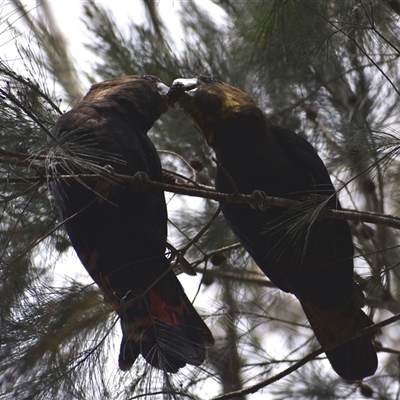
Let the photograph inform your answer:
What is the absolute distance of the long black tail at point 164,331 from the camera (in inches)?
86.4

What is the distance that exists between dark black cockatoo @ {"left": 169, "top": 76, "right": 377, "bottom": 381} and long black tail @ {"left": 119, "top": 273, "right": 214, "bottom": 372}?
446mm

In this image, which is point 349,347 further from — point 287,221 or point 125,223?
point 125,223

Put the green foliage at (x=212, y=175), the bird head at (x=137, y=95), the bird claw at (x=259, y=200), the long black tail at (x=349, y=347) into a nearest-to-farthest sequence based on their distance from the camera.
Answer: the green foliage at (x=212, y=175)
the bird claw at (x=259, y=200)
the long black tail at (x=349, y=347)
the bird head at (x=137, y=95)

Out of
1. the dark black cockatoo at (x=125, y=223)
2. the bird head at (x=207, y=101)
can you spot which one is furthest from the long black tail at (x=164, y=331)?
the bird head at (x=207, y=101)

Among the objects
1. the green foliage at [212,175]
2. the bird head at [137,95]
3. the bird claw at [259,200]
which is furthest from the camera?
the bird head at [137,95]

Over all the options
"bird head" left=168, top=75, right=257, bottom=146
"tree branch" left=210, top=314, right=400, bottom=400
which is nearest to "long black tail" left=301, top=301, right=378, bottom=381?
"tree branch" left=210, top=314, right=400, bottom=400

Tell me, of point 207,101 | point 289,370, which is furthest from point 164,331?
point 207,101

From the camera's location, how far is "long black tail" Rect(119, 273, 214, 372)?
2193mm

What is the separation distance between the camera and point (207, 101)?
306 cm

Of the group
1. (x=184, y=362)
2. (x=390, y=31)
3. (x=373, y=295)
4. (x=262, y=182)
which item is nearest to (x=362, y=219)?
(x=373, y=295)

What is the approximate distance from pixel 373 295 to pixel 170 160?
1.73 metres

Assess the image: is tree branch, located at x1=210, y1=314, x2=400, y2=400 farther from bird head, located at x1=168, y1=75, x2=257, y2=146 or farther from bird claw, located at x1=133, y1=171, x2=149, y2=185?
bird head, located at x1=168, y1=75, x2=257, y2=146

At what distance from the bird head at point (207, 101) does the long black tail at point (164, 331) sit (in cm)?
71

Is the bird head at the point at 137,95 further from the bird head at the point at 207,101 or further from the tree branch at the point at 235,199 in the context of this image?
the tree branch at the point at 235,199
